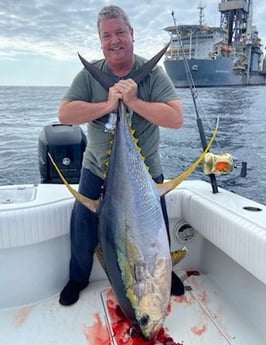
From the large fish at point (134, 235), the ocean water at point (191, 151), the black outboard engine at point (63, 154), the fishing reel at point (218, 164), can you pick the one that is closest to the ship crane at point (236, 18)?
the ocean water at point (191, 151)

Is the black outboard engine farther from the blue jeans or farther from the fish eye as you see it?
the fish eye

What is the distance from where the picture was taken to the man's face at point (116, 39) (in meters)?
1.55

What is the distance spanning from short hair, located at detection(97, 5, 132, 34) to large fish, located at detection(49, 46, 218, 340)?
380 mm

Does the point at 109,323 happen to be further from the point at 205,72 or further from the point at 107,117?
the point at 205,72

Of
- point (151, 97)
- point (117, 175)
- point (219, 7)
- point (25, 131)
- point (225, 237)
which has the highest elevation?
point (219, 7)

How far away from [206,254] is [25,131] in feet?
32.9

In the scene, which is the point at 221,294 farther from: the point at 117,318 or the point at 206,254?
the point at 117,318

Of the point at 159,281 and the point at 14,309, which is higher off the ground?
the point at 159,281

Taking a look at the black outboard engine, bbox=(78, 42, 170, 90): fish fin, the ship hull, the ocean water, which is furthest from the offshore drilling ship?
bbox=(78, 42, 170, 90): fish fin

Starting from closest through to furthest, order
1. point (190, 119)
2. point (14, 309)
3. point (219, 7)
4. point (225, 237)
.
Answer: point (225, 237), point (14, 309), point (190, 119), point (219, 7)

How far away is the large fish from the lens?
142 cm

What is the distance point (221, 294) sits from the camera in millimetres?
2176

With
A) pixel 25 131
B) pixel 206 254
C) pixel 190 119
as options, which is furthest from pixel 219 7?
pixel 206 254

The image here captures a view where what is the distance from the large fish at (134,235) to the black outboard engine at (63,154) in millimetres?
1831
